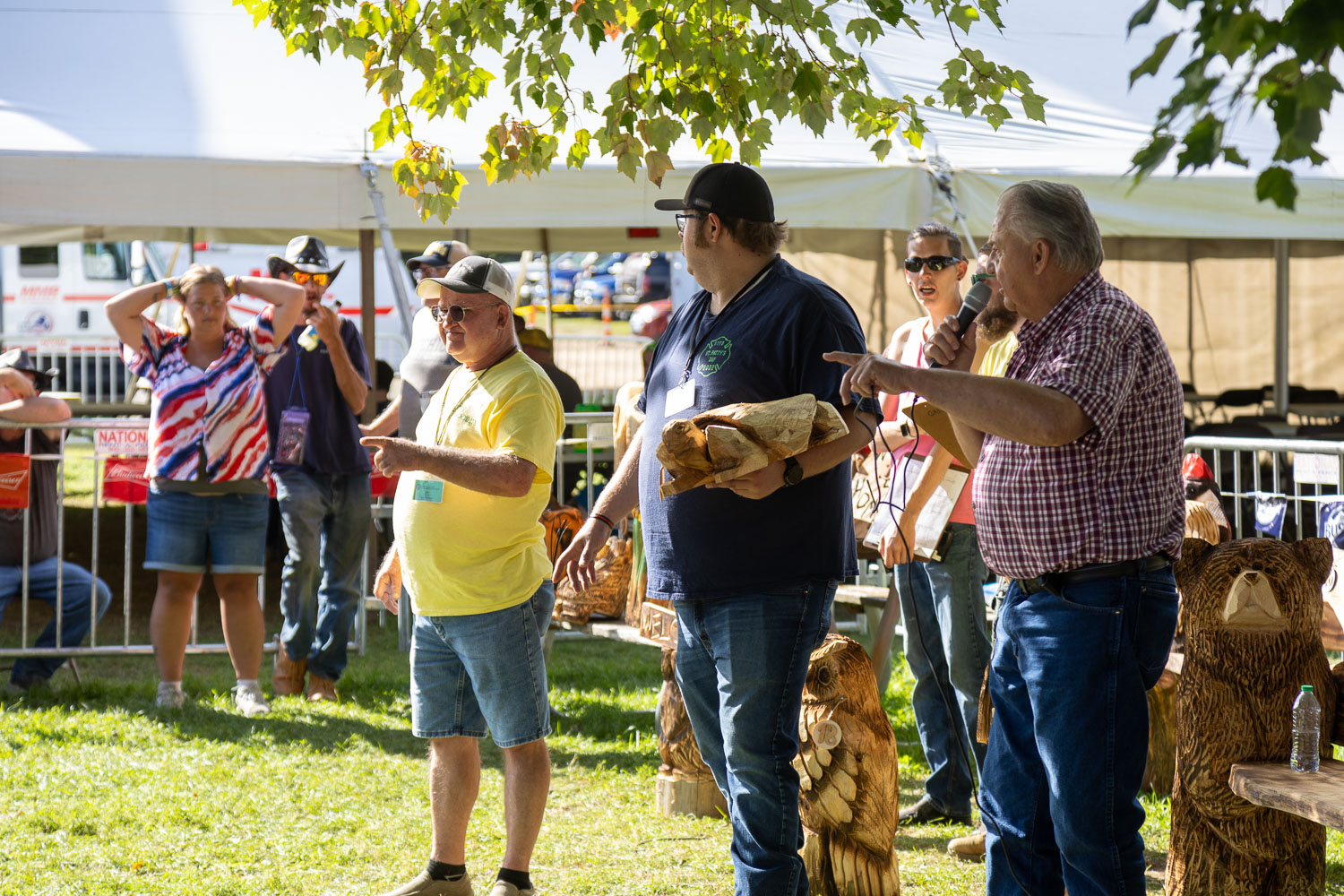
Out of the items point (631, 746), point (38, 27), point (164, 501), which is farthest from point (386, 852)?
point (38, 27)

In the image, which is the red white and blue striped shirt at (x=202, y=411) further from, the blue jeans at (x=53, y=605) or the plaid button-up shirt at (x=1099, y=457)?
the plaid button-up shirt at (x=1099, y=457)

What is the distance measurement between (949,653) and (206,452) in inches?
140

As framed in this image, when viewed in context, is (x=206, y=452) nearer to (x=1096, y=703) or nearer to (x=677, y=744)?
(x=677, y=744)

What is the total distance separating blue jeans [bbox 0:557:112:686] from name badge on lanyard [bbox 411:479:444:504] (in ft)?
12.5

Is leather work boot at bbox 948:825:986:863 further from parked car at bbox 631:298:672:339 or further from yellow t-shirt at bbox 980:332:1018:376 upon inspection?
parked car at bbox 631:298:672:339

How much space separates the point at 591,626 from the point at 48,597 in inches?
114

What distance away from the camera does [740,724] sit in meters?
2.82

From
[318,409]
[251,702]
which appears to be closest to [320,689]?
[251,702]

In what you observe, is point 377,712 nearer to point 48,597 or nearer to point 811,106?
point 48,597

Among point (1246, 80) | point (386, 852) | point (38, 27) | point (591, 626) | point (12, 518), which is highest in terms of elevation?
point (38, 27)

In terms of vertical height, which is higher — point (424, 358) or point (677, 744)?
point (424, 358)

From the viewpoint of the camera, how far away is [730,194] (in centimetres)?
294

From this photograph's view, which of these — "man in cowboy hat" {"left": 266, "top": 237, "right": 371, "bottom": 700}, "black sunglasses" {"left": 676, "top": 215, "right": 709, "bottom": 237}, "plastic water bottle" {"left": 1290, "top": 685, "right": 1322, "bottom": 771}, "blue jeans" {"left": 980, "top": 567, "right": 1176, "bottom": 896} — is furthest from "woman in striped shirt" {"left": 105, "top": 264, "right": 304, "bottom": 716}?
"plastic water bottle" {"left": 1290, "top": 685, "right": 1322, "bottom": 771}

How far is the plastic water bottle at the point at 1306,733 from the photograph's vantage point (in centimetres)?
321
